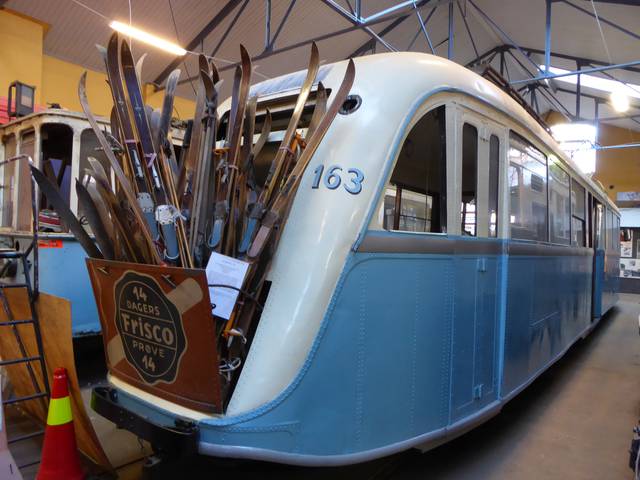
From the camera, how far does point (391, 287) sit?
257cm

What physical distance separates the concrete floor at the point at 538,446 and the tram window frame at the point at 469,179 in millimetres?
1796

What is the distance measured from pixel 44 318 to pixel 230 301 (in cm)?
162

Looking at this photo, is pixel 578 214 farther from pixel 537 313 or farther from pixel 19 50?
pixel 19 50

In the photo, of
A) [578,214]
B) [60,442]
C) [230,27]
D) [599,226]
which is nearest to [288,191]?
[60,442]

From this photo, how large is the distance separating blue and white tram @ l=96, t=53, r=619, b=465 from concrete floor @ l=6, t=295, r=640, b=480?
50 cm

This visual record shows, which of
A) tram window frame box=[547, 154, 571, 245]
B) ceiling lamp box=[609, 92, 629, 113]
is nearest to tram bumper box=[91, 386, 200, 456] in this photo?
tram window frame box=[547, 154, 571, 245]

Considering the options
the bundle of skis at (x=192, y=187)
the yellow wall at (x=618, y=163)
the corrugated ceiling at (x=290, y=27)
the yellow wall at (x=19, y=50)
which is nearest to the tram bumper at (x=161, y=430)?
the bundle of skis at (x=192, y=187)

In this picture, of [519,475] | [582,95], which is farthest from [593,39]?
[519,475]

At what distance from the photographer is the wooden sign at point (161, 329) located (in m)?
2.16

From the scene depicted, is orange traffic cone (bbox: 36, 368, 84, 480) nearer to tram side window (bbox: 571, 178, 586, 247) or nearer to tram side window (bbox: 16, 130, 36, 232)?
tram side window (bbox: 16, 130, 36, 232)

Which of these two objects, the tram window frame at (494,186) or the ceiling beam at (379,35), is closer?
the tram window frame at (494,186)

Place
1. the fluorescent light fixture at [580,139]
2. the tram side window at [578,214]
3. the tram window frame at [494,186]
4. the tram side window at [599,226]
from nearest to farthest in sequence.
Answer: the tram window frame at [494,186] → the tram side window at [578,214] → the tram side window at [599,226] → the fluorescent light fixture at [580,139]

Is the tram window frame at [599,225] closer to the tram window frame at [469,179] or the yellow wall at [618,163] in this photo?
the tram window frame at [469,179]

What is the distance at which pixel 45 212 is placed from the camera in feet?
Result: 16.4
